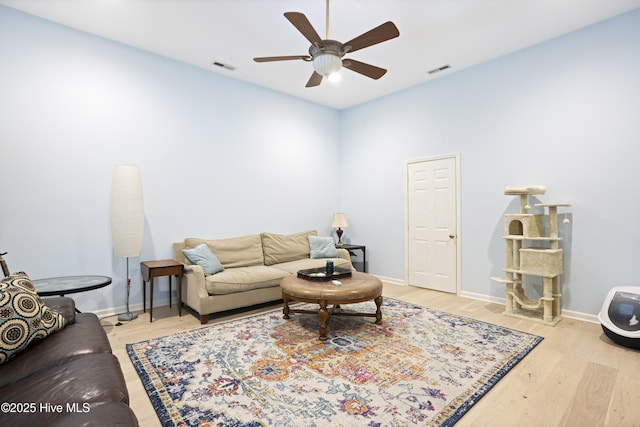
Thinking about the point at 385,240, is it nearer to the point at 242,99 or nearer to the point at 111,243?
the point at 242,99

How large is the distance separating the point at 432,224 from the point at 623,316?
246 centimetres

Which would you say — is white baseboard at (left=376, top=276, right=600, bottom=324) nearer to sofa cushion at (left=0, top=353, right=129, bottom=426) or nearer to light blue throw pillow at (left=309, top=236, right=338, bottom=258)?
light blue throw pillow at (left=309, top=236, right=338, bottom=258)

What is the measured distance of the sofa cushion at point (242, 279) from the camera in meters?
3.69

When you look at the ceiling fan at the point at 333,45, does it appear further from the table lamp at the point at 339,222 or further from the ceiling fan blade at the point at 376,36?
the table lamp at the point at 339,222

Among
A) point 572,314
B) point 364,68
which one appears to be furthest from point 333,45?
point 572,314

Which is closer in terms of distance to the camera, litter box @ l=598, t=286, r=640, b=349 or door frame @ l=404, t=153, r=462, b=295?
litter box @ l=598, t=286, r=640, b=349

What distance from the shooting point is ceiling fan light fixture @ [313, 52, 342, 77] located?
2.69 m

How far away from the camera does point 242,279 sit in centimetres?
388

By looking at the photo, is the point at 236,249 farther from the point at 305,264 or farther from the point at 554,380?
the point at 554,380

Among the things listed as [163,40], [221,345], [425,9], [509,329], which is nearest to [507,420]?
[509,329]

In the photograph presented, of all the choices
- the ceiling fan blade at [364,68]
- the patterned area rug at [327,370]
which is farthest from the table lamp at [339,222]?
the ceiling fan blade at [364,68]

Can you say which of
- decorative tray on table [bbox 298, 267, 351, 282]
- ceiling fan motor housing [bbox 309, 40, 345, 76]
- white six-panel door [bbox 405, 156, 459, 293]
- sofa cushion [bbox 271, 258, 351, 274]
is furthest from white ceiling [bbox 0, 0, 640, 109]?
sofa cushion [bbox 271, 258, 351, 274]

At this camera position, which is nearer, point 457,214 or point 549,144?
point 549,144

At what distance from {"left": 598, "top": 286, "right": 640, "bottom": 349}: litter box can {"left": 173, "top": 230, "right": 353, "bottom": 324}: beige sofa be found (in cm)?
299
